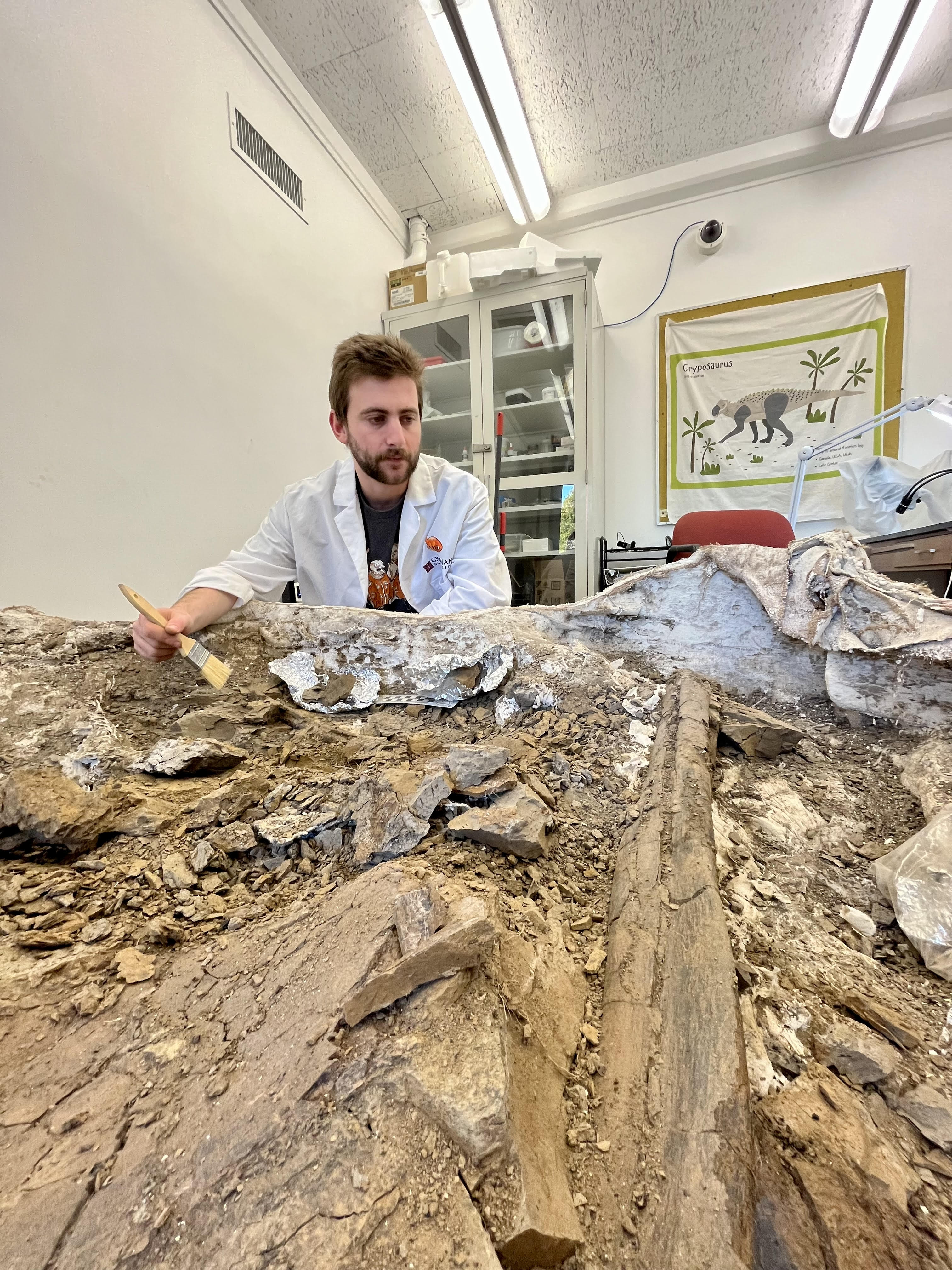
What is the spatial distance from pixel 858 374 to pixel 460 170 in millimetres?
2579

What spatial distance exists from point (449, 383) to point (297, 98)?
4.74 ft

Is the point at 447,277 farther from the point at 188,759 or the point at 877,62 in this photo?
the point at 188,759

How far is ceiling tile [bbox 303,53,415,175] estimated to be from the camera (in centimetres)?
261

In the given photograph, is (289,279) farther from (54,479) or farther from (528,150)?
(54,479)

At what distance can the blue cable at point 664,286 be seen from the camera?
11.0 ft

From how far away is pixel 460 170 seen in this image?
322 cm

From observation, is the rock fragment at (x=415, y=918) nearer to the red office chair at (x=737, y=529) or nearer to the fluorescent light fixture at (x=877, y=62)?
the red office chair at (x=737, y=529)

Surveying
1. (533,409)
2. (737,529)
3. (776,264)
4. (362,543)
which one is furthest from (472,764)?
(776,264)

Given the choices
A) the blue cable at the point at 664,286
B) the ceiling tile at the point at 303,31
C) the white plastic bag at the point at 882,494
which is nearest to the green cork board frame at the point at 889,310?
the blue cable at the point at 664,286

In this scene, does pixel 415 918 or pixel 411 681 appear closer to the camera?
pixel 415 918

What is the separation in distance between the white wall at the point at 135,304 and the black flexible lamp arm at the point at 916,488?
8.40ft

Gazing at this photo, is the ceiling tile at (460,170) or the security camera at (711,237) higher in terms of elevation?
the ceiling tile at (460,170)

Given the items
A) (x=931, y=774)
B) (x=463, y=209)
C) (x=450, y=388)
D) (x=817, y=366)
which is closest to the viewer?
(x=931, y=774)

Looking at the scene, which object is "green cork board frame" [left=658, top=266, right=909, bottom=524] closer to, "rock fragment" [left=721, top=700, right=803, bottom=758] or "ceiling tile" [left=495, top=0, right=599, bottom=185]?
"ceiling tile" [left=495, top=0, right=599, bottom=185]
